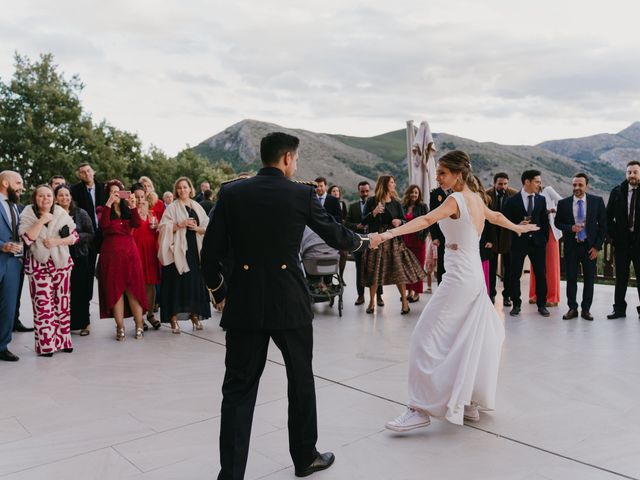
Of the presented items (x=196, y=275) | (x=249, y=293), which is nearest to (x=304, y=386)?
(x=249, y=293)

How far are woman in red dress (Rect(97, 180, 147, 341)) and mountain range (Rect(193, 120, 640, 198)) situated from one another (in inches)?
2794

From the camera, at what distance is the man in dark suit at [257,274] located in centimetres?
277

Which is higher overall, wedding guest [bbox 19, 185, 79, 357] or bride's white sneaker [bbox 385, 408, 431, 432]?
wedding guest [bbox 19, 185, 79, 357]

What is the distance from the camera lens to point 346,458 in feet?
10.8

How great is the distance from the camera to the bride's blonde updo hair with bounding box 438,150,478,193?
12.8ft

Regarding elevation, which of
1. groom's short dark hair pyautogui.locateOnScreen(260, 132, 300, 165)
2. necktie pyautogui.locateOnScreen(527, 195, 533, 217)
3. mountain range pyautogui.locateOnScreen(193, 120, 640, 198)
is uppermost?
mountain range pyautogui.locateOnScreen(193, 120, 640, 198)

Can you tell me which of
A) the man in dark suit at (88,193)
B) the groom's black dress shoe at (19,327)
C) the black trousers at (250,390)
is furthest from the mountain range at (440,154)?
the black trousers at (250,390)

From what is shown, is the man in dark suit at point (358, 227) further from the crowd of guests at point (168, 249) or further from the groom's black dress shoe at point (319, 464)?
the groom's black dress shoe at point (319, 464)

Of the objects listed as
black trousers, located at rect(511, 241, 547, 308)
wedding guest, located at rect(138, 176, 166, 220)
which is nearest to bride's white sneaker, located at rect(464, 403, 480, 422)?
black trousers, located at rect(511, 241, 547, 308)

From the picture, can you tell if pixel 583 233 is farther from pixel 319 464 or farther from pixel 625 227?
pixel 319 464

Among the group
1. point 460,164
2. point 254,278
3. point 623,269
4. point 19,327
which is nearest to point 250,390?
point 254,278

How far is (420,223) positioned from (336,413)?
1498 mm

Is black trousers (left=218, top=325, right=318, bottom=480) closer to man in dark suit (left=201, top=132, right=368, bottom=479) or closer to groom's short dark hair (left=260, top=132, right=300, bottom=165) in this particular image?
man in dark suit (left=201, top=132, right=368, bottom=479)

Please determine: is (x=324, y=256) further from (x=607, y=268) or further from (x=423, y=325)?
(x=607, y=268)
